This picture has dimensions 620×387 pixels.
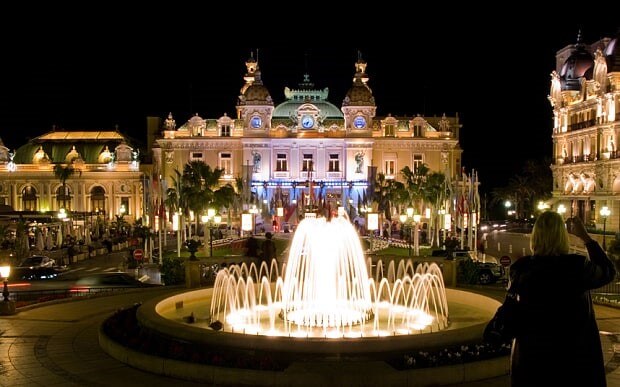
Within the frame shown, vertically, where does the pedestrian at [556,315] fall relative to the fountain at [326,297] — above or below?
above

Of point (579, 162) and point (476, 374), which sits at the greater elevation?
point (579, 162)

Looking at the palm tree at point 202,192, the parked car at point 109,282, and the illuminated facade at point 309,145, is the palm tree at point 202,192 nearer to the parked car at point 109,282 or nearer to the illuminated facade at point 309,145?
the illuminated facade at point 309,145

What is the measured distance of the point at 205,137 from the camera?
77.2 m

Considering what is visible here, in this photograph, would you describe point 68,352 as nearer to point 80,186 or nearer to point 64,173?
point 64,173

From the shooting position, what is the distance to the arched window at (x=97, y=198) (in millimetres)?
81500

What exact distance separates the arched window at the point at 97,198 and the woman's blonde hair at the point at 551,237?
79838 mm

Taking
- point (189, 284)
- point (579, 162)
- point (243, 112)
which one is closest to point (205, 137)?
point (243, 112)

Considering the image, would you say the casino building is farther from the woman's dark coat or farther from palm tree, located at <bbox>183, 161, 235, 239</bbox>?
the woman's dark coat

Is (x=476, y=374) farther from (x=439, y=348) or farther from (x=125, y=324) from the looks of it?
(x=125, y=324)

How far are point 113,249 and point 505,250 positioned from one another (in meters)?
28.2

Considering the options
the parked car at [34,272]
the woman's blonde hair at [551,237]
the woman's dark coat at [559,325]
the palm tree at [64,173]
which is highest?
the palm tree at [64,173]

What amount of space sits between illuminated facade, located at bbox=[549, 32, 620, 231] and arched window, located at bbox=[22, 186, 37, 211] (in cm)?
5891

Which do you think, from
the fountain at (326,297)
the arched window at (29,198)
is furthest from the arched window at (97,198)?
the fountain at (326,297)

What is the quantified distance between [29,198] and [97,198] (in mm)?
8113
